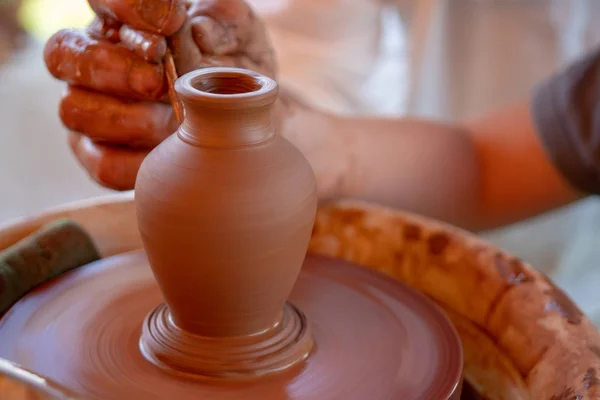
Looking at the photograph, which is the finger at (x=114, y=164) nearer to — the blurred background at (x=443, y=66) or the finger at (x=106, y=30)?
the finger at (x=106, y=30)

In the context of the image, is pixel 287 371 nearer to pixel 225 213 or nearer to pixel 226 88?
pixel 225 213

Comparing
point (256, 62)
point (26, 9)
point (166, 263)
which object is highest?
point (256, 62)

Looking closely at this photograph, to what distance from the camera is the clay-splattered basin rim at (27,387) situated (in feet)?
1.87

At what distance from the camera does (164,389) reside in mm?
729

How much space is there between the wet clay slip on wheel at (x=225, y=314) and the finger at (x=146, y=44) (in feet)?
0.30

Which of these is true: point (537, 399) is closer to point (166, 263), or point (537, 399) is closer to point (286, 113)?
point (166, 263)

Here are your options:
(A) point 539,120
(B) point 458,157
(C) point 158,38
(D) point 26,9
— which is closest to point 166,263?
(C) point 158,38

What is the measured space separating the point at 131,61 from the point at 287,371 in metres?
0.39

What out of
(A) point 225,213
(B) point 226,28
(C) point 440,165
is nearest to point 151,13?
(B) point 226,28

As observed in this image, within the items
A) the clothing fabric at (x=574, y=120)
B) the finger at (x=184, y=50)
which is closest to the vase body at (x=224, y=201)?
the finger at (x=184, y=50)

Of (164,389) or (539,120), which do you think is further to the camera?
(539,120)

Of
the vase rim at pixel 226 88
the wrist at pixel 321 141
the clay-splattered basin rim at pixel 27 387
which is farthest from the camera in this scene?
the wrist at pixel 321 141

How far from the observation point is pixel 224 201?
70 centimetres

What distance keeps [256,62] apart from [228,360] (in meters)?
0.44
